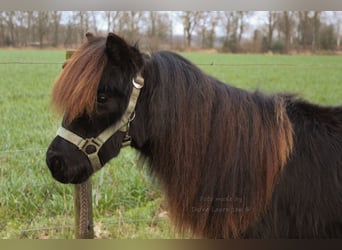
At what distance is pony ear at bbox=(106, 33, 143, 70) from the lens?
109 cm

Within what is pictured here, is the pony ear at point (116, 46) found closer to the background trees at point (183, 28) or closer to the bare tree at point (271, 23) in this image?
the background trees at point (183, 28)

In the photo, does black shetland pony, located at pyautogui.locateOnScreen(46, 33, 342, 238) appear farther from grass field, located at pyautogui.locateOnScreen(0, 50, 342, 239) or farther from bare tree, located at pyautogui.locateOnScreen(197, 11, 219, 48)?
bare tree, located at pyautogui.locateOnScreen(197, 11, 219, 48)

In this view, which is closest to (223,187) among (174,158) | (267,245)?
(174,158)

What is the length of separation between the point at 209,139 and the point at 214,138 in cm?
2

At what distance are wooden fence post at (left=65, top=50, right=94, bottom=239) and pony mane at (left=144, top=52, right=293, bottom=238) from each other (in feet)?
1.83

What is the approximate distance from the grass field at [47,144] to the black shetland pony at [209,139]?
362 mm

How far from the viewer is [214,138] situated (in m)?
1.22

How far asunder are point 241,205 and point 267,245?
253 millimetres

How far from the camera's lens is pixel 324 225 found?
47.5 inches

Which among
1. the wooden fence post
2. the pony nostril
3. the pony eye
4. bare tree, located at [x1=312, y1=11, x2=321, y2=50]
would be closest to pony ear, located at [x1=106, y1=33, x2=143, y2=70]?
the pony eye

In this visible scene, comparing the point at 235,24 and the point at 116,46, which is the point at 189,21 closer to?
the point at 235,24

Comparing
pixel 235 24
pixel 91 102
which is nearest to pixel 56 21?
pixel 91 102

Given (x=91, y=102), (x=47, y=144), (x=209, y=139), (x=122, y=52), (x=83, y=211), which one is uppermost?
(x=122, y=52)

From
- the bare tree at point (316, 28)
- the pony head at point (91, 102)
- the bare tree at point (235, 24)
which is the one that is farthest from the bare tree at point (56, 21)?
the bare tree at point (316, 28)
